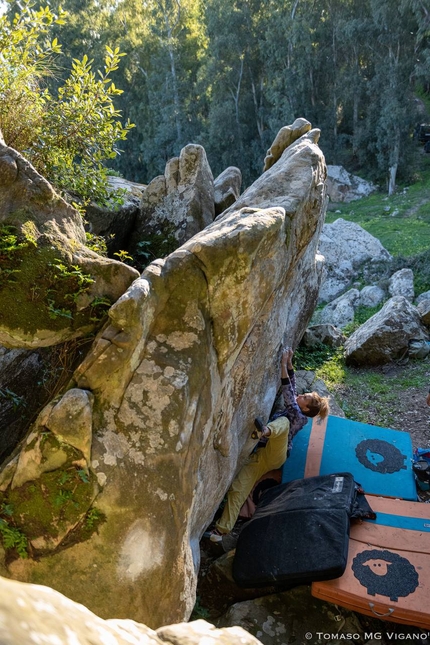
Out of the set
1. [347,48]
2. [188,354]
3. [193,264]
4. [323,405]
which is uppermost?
[347,48]

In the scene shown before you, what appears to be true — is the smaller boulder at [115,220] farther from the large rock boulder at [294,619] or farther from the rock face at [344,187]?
the rock face at [344,187]

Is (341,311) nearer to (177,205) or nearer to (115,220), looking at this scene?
(177,205)

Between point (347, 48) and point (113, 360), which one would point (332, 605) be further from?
point (347, 48)

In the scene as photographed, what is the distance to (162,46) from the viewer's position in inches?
1507

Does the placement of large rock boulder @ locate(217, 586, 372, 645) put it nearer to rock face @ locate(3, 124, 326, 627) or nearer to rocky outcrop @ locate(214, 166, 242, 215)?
rock face @ locate(3, 124, 326, 627)

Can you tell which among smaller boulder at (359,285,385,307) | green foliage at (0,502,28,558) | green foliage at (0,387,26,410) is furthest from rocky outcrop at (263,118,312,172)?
green foliage at (0,502,28,558)

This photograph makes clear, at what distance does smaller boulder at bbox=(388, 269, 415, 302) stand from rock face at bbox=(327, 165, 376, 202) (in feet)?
61.1

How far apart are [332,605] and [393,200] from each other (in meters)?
30.0

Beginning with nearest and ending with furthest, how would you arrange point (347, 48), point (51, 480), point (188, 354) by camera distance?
1. point (51, 480)
2. point (188, 354)
3. point (347, 48)

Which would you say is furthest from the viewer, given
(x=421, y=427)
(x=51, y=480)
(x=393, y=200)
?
(x=393, y=200)

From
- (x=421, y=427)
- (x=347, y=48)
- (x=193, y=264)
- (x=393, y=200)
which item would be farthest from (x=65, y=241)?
(x=347, y=48)

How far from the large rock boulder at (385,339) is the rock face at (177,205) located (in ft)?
16.2

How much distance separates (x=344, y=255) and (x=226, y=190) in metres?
10.7

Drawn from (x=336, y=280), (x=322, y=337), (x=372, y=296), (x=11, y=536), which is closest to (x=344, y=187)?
(x=336, y=280)
